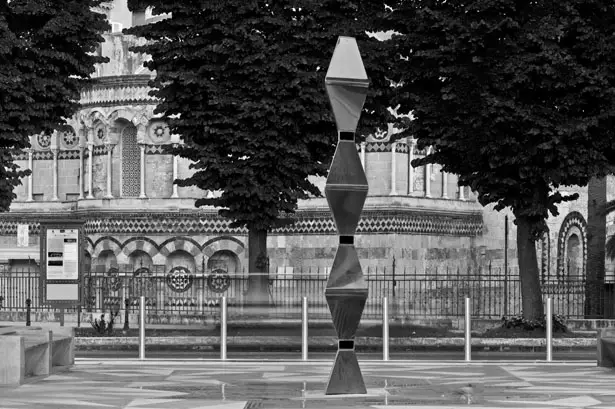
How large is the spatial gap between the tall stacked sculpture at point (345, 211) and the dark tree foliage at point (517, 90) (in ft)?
41.1

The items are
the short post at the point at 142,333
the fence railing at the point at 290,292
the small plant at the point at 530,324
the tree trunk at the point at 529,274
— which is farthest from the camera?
the fence railing at the point at 290,292

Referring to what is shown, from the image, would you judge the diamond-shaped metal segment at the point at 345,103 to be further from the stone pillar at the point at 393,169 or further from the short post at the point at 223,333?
the stone pillar at the point at 393,169

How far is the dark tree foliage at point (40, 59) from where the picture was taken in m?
30.2

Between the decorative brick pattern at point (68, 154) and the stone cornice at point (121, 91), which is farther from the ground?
the stone cornice at point (121, 91)

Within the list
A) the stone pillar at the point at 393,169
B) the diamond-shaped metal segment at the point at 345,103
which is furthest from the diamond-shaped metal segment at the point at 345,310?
the stone pillar at the point at 393,169

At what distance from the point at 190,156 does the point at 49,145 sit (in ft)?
71.5

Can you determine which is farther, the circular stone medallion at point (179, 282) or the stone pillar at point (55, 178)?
the stone pillar at point (55, 178)

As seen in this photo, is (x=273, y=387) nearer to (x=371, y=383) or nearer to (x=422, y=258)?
(x=371, y=383)

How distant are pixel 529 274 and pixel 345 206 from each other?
47.8 feet

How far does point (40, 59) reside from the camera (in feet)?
Result: 101

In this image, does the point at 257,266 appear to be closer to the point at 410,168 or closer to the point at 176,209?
the point at 410,168

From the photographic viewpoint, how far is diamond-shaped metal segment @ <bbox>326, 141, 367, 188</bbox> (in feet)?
54.5

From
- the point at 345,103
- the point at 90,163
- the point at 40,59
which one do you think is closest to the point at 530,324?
the point at 40,59

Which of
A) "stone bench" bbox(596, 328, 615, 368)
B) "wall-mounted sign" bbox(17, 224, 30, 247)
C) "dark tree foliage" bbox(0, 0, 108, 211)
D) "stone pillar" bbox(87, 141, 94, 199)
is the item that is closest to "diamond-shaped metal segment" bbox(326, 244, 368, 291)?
"stone bench" bbox(596, 328, 615, 368)
